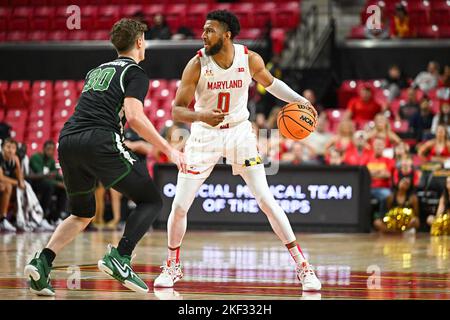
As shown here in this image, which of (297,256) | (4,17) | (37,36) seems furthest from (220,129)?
(4,17)

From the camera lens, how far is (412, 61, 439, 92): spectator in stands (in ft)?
56.9

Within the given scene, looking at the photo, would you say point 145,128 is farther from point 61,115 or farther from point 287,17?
point 287,17

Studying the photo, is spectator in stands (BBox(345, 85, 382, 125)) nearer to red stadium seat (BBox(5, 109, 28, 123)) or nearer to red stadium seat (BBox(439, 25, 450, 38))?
red stadium seat (BBox(439, 25, 450, 38))

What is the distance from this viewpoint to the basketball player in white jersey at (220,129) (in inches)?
283

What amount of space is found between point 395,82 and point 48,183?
709 cm

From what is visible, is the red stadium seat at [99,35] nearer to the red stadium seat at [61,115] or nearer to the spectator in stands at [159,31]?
the spectator in stands at [159,31]

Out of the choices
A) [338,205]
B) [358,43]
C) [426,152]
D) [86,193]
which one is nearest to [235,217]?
[338,205]

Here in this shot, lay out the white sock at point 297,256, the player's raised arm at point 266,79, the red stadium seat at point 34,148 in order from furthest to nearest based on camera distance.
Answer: the red stadium seat at point 34,148 < the player's raised arm at point 266,79 < the white sock at point 297,256

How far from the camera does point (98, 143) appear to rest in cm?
628

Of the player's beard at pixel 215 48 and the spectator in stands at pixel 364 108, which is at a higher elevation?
the spectator in stands at pixel 364 108

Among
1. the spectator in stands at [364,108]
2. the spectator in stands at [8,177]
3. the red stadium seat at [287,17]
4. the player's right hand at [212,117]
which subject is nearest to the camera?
the player's right hand at [212,117]

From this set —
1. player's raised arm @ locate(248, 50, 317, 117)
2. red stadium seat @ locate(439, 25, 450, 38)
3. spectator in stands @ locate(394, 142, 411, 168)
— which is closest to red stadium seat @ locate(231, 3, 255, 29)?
red stadium seat @ locate(439, 25, 450, 38)

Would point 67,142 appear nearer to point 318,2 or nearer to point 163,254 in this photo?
point 163,254

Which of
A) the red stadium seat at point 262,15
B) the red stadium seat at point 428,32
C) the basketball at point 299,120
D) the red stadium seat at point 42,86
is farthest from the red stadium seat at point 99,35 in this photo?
the basketball at point 299,120
